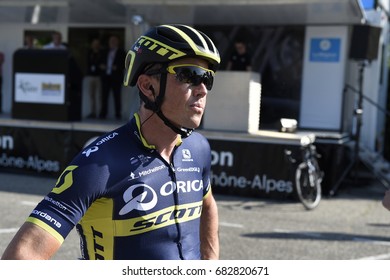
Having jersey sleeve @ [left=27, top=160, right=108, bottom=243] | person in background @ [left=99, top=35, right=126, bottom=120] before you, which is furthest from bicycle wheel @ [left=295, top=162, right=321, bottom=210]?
jersey sleeve @ [left=27, top=160, right=108, bottom=243]

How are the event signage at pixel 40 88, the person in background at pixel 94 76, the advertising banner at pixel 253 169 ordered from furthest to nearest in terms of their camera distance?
the person in background at pixel 94 76
the event signage at pixel 40 88
the advertising banner at pixel 253 169

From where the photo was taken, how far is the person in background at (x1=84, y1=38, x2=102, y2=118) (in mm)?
14331

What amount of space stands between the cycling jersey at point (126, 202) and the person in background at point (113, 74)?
1162 cm

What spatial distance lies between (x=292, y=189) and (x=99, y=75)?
6199 mm

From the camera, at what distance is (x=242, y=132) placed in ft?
35.5

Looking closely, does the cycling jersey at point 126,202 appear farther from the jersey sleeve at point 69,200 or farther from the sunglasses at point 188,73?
the sunglasses at point 188,73

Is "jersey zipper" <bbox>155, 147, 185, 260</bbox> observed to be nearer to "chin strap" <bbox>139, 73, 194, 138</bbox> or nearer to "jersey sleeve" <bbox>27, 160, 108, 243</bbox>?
"chin strap" <bbox>139, 73, 194, 138</bbox>

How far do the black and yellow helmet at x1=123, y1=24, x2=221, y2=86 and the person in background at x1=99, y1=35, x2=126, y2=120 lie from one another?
11.6 metres

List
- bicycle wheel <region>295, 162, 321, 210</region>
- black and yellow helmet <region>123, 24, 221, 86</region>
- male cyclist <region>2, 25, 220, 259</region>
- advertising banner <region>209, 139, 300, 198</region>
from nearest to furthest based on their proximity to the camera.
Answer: male cyclist <region>2, 25, 220, 259</region> → black and yellow helmet <region>123, 24, 221, 86</region> → bicycle wheel <region>295, 162, 321, 210</region> → advertising banner <region>209, 139, 300, 198</region>

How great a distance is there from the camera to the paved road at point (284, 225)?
6.84m

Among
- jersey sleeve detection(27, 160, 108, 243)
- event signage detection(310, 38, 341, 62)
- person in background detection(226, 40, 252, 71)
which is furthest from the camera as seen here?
event signage detection(310, 38, 341, 62)

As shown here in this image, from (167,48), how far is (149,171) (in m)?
0.48

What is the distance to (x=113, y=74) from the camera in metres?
14.1

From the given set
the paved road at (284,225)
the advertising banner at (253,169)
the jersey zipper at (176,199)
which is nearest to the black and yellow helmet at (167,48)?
the jersey zipper at (176,199)
